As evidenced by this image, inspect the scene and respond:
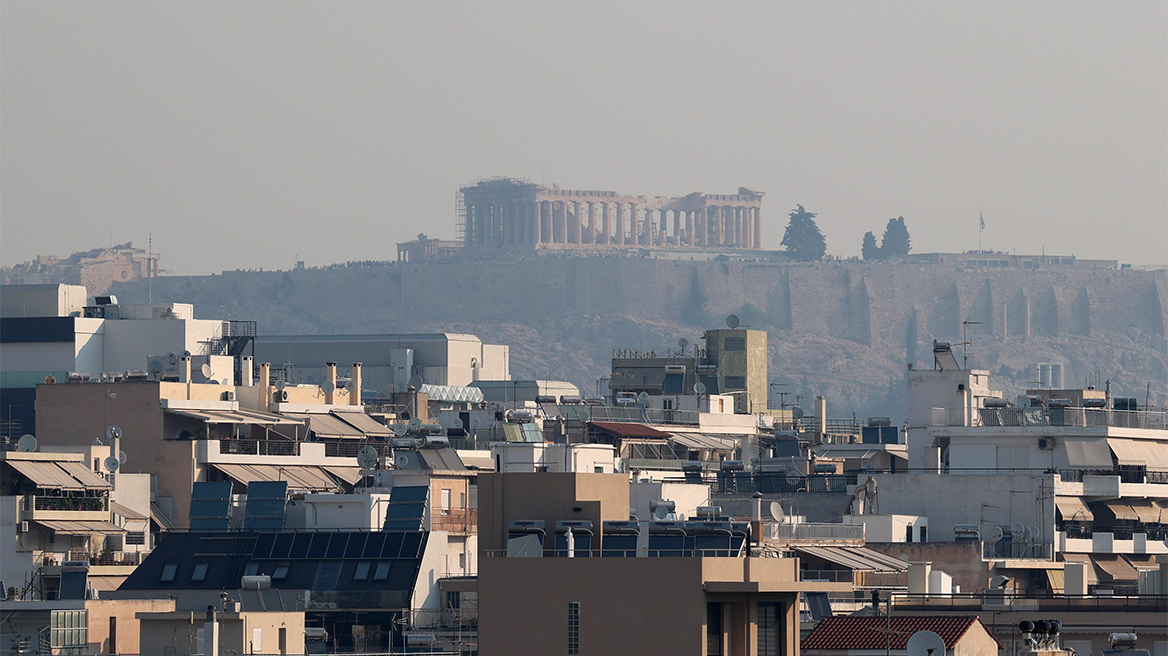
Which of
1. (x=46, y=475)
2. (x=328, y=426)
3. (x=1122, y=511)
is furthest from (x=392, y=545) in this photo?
(x=328, y=426)

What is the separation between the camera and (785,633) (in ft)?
92.5

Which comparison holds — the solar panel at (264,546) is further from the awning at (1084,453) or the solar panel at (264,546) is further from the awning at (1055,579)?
the awning at (1084,453)

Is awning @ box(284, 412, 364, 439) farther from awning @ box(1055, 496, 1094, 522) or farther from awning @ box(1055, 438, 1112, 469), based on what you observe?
awning @ box(1055, 496, 1094, 522)

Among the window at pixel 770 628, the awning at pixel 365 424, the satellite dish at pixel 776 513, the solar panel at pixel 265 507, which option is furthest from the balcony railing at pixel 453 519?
the awning at pixel 365 424

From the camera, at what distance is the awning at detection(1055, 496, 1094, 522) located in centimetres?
5428

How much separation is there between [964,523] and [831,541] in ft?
24.1

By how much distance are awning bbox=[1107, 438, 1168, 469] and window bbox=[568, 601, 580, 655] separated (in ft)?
104

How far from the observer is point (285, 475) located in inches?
2411

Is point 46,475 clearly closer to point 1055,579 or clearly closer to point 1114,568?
point 1055,579

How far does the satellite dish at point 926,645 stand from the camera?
27312 mm

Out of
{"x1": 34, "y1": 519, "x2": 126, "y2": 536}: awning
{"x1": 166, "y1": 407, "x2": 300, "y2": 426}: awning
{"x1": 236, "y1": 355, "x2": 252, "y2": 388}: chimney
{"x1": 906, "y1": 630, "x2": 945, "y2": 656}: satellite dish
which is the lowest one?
{"x1": 34, "y1": 519, "x2": 126, "y2": 536}: awning

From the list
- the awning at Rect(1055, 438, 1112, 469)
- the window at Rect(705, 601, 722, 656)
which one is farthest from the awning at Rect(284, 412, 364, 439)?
the window at Rect(705, 601, 722, 656)

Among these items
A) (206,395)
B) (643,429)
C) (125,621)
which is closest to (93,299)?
(643,429)

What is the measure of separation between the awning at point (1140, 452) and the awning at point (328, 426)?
17.0m
